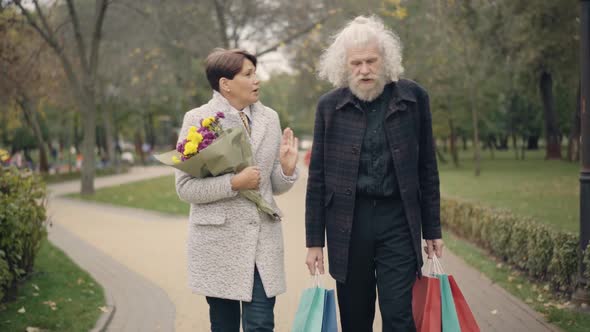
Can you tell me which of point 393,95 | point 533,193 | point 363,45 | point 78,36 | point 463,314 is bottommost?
point 533,193

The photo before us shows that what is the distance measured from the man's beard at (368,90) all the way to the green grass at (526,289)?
280 cm

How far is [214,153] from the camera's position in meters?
3.28

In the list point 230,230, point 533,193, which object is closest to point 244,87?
point 230,230

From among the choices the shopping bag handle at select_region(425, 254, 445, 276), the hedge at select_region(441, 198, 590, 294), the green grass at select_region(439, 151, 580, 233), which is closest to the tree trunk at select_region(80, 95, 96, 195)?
the green grass at select_region(439, 151, 580, 233)

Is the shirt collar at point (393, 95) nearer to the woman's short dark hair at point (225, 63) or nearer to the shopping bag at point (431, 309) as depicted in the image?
the woman's short dark hair at point (225, 63)

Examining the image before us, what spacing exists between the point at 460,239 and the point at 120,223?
6.83m

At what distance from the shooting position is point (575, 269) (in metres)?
5.96

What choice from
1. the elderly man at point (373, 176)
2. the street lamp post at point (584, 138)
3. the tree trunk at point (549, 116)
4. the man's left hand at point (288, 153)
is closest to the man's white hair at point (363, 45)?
the elderly man at point (373, 176)

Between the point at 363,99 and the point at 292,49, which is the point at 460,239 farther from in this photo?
the point at 292,49

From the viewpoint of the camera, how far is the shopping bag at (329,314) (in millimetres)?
3379

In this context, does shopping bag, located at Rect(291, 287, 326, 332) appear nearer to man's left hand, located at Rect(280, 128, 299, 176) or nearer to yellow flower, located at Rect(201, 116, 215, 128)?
man's left hand, located at Rect(280, 128, 299, 176)

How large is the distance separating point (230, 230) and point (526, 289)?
13.6 feet

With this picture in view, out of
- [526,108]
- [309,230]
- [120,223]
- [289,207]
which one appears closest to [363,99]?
[309,230]

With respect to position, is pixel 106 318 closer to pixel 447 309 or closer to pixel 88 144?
pixel 447 309
